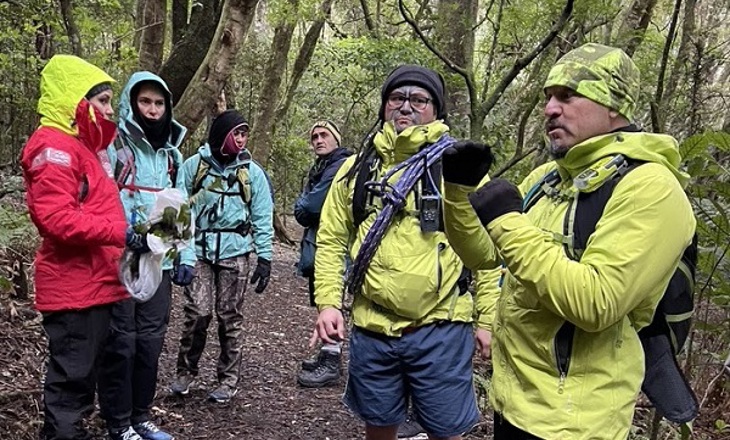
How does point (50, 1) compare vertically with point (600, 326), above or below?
above

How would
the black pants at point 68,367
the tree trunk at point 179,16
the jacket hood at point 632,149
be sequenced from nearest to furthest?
the jacket hood at point 632,149, the black pants at point 68,367, the tree trunk at point 179,16

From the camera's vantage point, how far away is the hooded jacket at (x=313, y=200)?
17.3 feet

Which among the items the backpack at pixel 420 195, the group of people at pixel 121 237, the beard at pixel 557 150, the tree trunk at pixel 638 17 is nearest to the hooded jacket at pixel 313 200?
the group of people at pixel 121 237

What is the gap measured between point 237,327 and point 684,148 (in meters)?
3.40

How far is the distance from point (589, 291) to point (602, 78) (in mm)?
690

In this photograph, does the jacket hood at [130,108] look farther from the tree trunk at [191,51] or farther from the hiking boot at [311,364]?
the hiking boot at [311,364]

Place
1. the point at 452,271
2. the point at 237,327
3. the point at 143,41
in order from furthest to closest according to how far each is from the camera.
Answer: the point at 143,41
the point at 237,327
the point at 452,271

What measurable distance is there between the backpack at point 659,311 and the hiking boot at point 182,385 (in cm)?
367

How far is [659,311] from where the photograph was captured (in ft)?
6.72

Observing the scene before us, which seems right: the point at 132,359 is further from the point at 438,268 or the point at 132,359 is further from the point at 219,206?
the point at 438,268

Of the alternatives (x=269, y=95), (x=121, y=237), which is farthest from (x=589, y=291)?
(x=269, y=95)

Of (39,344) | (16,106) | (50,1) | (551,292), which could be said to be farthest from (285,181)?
(551,292)

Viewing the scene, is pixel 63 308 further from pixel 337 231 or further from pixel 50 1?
pixel 50 1

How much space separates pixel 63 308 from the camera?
3186 mm
